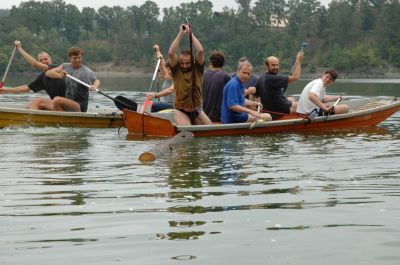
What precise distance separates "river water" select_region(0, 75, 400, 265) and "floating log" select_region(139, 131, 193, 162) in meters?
0.15

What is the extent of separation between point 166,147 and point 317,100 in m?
4.45

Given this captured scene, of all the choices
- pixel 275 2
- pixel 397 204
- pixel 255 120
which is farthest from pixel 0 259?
pixel 275 2

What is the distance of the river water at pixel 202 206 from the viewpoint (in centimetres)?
572

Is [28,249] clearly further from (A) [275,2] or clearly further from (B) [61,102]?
(A) [275,2]

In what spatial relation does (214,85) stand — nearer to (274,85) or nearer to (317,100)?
(274,85)

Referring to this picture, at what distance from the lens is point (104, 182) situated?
8.77m

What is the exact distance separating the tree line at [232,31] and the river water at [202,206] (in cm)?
10055

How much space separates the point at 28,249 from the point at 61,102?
33.4ft

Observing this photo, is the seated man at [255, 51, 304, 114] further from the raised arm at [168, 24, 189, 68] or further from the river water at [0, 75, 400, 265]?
the river water at [0, 75, 400, 265]

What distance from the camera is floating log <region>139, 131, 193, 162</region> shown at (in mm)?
10547

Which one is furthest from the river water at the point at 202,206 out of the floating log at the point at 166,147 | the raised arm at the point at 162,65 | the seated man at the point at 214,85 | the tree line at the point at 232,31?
the tree line at the point at 232,31

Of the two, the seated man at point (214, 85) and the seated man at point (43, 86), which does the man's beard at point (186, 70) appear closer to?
the seated man at point (214, 85)

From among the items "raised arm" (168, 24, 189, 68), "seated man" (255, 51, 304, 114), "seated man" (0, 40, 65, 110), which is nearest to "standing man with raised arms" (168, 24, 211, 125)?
"raised arm" (168, 24, 189, 68)

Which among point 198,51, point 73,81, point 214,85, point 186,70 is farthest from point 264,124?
point 73,81
